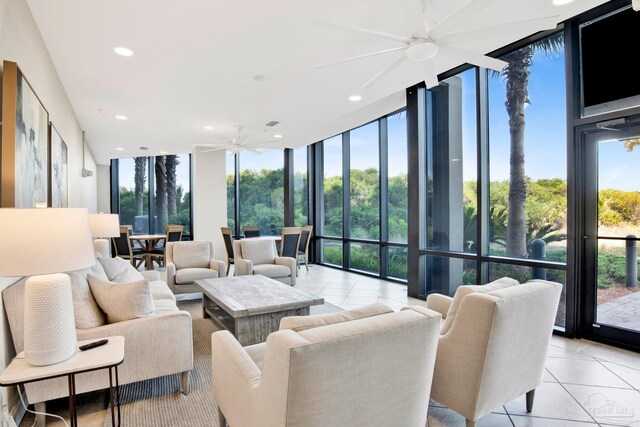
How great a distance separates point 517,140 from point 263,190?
684 cm

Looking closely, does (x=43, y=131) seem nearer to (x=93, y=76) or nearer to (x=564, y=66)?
(x=93, y=76)

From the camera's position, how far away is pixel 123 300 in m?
2.39

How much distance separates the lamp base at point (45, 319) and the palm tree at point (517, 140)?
4296mm

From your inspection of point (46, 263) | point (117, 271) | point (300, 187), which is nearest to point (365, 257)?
point (300, 187)

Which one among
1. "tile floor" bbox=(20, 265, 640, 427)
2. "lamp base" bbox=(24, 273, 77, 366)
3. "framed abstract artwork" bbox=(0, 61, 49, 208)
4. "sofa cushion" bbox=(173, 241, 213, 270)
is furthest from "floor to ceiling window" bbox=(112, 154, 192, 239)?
"lamp base" bbox=(24, 273, 77, 366)

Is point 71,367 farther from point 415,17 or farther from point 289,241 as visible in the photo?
point 289,241

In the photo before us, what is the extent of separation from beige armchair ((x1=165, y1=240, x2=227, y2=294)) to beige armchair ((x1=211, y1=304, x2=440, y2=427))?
145 inches

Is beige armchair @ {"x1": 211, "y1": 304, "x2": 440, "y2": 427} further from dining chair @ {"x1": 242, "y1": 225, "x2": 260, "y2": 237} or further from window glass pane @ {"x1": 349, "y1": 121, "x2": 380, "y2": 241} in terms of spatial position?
dining chair @ {"x1": 242, "y1": 225, "x2": 260, "y2": 237}

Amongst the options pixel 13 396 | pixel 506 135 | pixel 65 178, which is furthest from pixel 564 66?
pixel 65 178

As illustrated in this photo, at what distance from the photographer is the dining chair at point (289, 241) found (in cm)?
675

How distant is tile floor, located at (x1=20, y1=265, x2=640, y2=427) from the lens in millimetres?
2160

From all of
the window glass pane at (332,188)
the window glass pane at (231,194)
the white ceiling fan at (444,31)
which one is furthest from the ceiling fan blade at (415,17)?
the window glass pane at (231,194)

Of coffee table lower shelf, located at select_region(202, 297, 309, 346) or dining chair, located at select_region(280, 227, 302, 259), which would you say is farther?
dining chair, located at select_region(280, 227, 302, 259)

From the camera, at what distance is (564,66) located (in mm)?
3605
